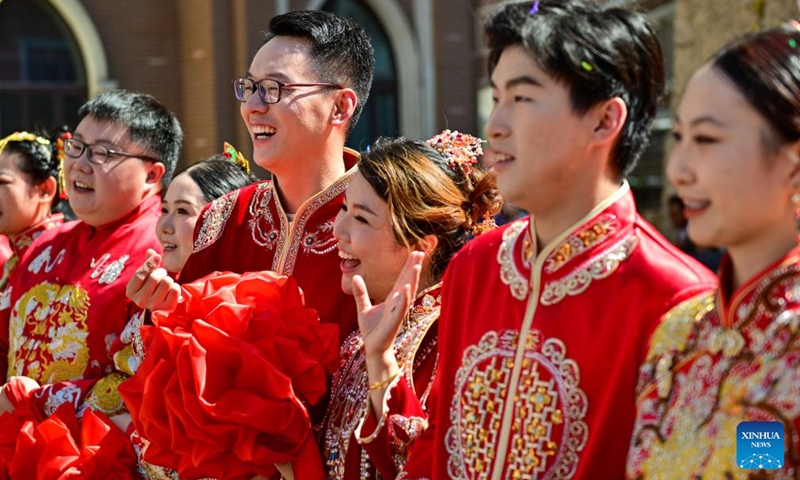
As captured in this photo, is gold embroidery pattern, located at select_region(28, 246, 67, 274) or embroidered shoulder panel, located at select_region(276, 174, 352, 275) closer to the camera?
embroidered shoulder panel, located at select_region(276, 174, 352, 275)

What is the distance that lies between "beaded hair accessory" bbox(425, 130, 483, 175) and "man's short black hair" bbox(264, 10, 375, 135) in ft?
1.11

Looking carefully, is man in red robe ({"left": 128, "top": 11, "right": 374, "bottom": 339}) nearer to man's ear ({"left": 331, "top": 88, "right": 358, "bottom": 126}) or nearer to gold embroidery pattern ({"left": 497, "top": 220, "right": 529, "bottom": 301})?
man's ear ({"left": 331, "top": 88, "right": 358, "bottom": 126})

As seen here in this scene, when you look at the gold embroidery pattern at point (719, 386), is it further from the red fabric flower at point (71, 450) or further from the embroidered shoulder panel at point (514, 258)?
the red fabric flower at point (71, 450)

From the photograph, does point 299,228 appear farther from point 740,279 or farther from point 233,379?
point 740,279

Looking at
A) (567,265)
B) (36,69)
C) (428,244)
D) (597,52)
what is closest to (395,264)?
(428,244)

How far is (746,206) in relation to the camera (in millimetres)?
1704

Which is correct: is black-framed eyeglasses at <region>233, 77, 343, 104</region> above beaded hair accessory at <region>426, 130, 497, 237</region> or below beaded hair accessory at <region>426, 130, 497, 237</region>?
above

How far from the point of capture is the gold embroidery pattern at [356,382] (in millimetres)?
2598

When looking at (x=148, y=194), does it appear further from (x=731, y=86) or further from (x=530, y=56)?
(x=731, y=86)

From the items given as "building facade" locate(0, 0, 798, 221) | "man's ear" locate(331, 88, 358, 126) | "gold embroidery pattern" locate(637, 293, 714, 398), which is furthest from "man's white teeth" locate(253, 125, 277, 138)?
"building facade" locate(0, 0, 798, 221)

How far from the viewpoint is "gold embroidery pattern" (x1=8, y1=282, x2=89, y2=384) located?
3.43m

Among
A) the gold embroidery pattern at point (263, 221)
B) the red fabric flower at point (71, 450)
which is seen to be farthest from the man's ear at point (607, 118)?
the red fabric flower at point (71, 450)

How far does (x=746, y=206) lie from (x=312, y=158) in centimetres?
148

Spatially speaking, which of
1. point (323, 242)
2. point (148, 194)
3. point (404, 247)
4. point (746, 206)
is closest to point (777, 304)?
point (746, 206)
